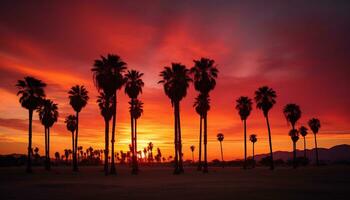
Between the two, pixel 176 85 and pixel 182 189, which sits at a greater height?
pixel 176 85

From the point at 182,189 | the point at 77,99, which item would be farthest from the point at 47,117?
the point at 182,189

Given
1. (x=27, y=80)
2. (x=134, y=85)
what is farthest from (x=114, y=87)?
(x=27, y=80)

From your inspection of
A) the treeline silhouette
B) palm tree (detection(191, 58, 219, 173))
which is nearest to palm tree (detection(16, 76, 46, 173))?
the treeline silhouette

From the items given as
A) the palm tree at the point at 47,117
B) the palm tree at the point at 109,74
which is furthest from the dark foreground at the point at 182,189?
the palm tree at the point at 47,117

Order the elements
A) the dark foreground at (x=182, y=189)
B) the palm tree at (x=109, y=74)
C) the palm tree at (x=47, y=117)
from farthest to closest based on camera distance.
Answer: the palm tree at (x=47, y=117) → the palm tree at (x=109, y=74) → the dark foreground at (x=182, y=189)

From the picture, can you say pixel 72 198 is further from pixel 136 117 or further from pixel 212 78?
pixel 136 117

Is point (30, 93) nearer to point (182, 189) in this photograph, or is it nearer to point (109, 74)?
point (109, 74)

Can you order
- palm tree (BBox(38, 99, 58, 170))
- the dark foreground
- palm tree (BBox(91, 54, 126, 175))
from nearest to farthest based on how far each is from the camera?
the dark foreground, palm tree (BBox(91, 54, 126, 175)), palm tree (BBox(38, 99, 58, 170))

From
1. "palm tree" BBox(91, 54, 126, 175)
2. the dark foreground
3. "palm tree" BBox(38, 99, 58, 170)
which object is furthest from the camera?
"palm tree" BBox(38, 99, 58, 170)

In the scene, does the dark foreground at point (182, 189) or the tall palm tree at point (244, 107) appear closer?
the dark foreground at point (182, 189)

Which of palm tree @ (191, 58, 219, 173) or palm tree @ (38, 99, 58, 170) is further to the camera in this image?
palm tree @ (38, 99, 58, 170)

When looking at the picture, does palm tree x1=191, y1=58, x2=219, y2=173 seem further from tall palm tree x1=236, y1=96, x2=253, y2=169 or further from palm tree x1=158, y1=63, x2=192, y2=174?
tall palm tree x1=236, y1=96, x2=253, y2=169

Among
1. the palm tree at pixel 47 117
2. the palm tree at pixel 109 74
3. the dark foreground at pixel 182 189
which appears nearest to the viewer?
the dark foreground at pixel 182 189

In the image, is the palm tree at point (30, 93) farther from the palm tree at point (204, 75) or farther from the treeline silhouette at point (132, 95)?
the palm tree at point (204, 75)
